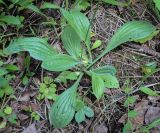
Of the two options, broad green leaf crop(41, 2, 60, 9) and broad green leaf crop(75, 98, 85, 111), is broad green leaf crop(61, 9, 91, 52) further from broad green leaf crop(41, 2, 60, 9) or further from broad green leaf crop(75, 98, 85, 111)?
broad green leaf crop(75, 98, 85, 111)

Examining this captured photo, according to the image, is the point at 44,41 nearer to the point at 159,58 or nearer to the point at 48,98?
the point at 48,98

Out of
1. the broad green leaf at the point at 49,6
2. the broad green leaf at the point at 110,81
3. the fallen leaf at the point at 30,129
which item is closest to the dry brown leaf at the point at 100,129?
the broad green leaf at the point at 110,81

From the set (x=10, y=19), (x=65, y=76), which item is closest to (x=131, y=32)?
(x=65, y=76)

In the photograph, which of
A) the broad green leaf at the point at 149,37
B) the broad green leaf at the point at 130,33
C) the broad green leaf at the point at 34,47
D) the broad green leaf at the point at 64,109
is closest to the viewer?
the broad green leaf at the point at 64,109

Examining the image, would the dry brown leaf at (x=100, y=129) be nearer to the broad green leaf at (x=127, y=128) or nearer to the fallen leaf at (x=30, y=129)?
Result: the broad green leaf at (x=127, y=128)

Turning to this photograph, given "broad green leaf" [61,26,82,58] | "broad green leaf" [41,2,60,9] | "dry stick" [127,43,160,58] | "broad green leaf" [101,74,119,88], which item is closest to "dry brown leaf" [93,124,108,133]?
"broad green leaf" [101,74,119,88]

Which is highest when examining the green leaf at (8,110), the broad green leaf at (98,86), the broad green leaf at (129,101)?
the broad green leaf at (98,86)
